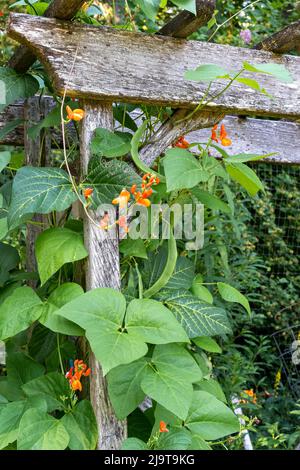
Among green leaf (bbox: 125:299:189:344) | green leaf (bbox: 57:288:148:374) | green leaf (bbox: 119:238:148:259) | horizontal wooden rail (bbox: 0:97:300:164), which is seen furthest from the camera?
horizontal wooden rail (bbox: 0:97:300:164)

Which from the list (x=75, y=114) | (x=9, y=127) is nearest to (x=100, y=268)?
(x=75, y=114)

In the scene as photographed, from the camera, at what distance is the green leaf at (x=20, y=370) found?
166 cm

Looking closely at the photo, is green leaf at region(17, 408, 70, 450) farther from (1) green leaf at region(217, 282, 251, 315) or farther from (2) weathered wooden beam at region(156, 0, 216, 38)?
(2) weathered wooden beam at region(156, 0, 216, 38)

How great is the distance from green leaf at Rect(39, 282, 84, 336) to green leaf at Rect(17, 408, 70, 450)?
0.60 feet

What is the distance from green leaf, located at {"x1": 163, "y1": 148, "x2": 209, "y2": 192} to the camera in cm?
147

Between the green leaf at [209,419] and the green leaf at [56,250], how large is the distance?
43 cm

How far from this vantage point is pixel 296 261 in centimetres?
412

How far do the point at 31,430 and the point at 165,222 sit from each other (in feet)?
2.02

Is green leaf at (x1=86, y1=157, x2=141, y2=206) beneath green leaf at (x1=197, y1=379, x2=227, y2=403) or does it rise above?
above

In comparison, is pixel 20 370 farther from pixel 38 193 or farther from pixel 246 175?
pixel 246 175

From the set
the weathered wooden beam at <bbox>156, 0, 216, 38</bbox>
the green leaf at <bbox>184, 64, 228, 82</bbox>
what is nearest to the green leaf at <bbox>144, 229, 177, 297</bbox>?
the green leaf at <bbox>184, 64, 228, 82</bbox>

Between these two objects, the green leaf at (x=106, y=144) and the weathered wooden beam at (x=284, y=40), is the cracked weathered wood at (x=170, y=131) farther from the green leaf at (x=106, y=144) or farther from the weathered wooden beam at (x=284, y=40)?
the weathered wooden beam at (x=284, y=40)

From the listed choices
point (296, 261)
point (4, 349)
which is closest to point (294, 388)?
point (296, 261)

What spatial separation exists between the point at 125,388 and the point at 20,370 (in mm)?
360
